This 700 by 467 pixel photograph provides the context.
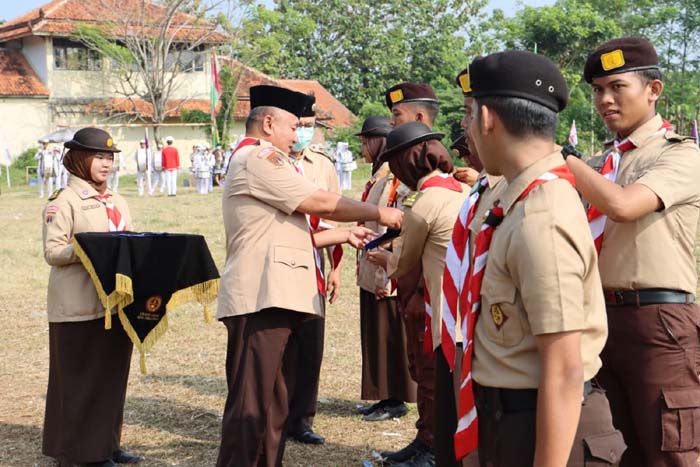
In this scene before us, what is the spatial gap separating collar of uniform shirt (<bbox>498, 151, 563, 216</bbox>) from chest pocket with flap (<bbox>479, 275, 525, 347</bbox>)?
0.21 m

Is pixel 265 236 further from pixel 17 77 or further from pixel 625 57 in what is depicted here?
pixel 17 77

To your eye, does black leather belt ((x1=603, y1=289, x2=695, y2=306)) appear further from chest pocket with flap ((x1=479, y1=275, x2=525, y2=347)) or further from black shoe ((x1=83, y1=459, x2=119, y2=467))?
black shoe ((x1=83, y1=459, x2=119, y2=467))

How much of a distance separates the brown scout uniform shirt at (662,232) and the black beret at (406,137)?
1135 mm

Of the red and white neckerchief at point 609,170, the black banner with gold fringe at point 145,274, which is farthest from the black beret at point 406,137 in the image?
the black banner with gold fringe at point 145,274

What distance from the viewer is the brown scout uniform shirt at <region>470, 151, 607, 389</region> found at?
7.55 feet

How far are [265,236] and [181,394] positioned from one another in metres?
2.90

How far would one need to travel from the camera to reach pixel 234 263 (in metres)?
4.72

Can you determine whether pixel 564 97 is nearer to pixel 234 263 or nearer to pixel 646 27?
pixel 234 263

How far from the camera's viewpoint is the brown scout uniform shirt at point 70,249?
5449 millimetres

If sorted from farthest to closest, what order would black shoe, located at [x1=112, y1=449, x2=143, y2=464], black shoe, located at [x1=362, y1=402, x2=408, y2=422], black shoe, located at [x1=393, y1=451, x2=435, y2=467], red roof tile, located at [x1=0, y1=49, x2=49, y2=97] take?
red roof tile, located at [x1=0, y1=49, x2=49, y2=97], black shoe, located at [x1=362, y1=402, x2=408, y2=422], black shoe, located at [x1=112, y1=449, x2=143, y2=464], black shoe, located at [x1=393, y1=451, x2=435, y2=467]

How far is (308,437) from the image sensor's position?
19.7ft

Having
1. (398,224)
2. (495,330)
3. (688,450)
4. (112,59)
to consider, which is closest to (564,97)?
(495,330)

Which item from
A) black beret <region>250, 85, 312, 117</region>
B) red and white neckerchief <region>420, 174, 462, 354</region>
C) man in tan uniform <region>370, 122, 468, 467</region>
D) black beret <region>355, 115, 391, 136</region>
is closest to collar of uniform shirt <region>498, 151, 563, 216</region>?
man in tan uniform <region>370, 122, 468, 467</region>

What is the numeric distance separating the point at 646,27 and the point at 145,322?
45.9 meters
